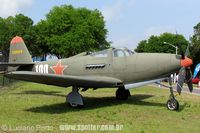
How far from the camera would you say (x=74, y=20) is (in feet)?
216

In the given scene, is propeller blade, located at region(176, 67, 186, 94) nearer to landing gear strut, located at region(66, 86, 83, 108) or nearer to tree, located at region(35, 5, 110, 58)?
landing gear strut, located at region(66, 86, 83, 108)

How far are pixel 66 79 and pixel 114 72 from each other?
6.99ft

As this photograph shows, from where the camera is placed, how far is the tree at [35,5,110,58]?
63.0m

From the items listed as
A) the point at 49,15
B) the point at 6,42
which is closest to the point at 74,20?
the point at 49,15

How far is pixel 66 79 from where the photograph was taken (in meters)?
12.5

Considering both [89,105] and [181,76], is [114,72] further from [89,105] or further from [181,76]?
[181,76]

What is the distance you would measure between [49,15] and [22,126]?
62.8 meters

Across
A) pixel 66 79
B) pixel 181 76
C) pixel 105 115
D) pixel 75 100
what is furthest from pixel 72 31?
pixel 105 115

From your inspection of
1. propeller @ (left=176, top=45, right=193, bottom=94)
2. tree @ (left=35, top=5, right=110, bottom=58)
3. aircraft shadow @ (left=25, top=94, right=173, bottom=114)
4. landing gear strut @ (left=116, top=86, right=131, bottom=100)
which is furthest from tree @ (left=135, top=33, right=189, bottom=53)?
propeller @ (left=176, top=45, right=193, bottom=94)

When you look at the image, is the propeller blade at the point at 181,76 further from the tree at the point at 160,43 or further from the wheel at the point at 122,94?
the tree at the point at 160,43

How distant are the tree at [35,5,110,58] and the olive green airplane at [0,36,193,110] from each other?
4802 centimetres

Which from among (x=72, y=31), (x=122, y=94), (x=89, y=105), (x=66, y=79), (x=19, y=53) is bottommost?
(x=89, y=105)

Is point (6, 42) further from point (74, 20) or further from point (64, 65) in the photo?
point (64, 65)

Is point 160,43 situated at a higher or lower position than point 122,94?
higher
